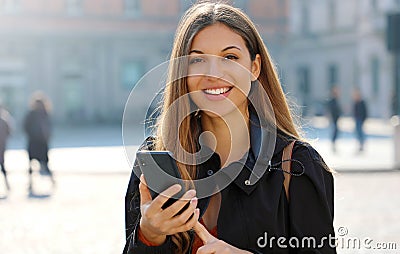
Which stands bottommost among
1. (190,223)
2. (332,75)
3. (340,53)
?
(332,75)

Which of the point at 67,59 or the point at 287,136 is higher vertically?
the point at 287,136

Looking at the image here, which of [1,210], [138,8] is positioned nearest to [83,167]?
[1,210]

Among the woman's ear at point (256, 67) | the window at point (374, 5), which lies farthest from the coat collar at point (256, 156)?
the window at point (374, 5)

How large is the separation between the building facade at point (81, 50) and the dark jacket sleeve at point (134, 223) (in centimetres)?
3644

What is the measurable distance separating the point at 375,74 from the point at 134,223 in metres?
42.1

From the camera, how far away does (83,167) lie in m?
19.3

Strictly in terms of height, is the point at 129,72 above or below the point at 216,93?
below

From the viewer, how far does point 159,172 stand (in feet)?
7.35

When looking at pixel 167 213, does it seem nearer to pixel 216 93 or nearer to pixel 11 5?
pixel 216 93

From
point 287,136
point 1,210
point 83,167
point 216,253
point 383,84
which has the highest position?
point 287,136

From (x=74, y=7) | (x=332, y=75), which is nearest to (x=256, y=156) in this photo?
(x=74, y=7)

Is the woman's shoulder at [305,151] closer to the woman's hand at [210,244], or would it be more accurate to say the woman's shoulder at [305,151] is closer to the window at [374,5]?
the woman's hand at [210,244]

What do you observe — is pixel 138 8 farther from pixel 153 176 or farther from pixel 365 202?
pixel 153 176

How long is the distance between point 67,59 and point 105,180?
24.6 m
